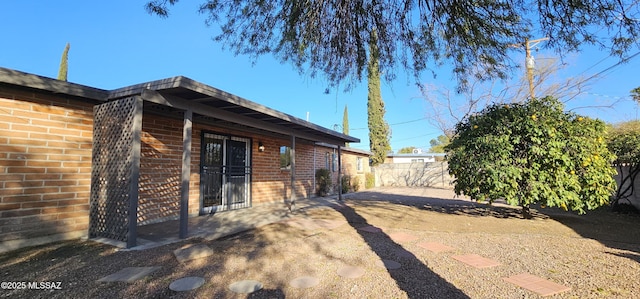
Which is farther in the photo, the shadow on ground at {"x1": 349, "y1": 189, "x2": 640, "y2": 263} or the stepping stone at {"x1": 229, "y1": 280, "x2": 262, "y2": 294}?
the shadow on ground at {"x1": 349, "y1": 189, "x2": 640, "y2": 263}

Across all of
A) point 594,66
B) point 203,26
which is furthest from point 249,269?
point 594,66

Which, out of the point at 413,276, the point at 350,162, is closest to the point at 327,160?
the point at 350,162

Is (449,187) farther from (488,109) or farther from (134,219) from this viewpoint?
(134,219)

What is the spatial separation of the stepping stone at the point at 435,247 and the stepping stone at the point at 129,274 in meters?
3.46

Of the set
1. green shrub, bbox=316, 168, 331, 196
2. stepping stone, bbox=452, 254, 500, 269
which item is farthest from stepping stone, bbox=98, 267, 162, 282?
green shrub, bbox=316, 168, 331, 196

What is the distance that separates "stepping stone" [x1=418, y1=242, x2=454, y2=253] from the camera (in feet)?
13.4

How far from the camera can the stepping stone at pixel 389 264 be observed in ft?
11.1

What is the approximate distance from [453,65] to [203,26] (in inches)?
178

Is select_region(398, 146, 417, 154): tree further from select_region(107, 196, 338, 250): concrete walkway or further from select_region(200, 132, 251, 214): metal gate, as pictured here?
select_region(107, 196, 338, 250): concrete walkway

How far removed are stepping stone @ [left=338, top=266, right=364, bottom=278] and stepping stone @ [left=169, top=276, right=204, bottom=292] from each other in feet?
4.68

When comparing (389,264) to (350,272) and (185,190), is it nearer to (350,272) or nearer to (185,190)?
(350,272)

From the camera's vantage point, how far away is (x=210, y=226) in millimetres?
5461

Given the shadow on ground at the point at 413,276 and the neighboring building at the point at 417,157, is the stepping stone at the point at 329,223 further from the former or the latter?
the neighboring building at the point at 417,157

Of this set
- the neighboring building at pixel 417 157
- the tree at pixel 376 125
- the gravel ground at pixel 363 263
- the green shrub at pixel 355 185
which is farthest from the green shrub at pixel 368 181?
the gravel ground at pixel 363 263
